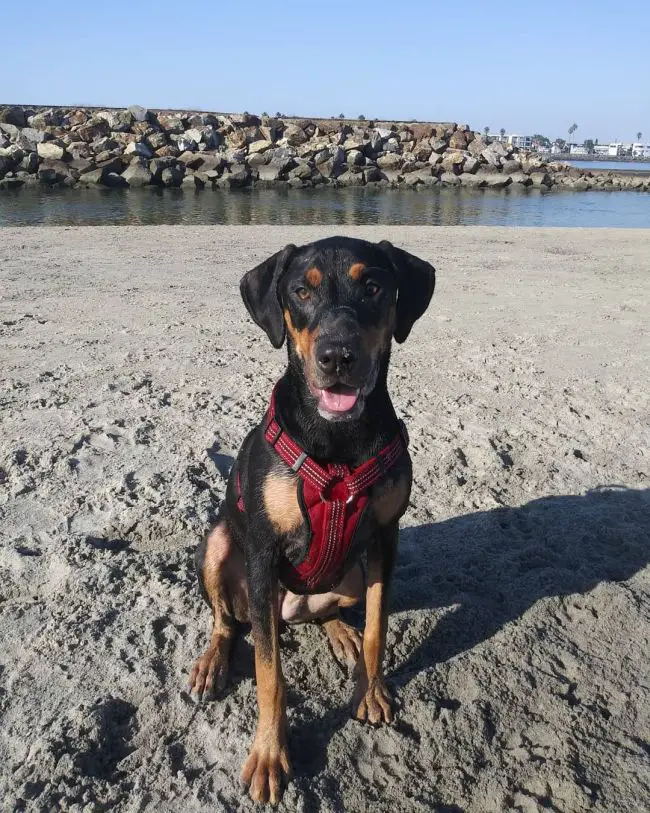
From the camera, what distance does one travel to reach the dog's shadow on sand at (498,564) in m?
3.33

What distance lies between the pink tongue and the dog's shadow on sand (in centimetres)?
134

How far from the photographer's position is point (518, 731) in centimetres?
280

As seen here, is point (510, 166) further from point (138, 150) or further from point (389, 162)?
point (138, 150)

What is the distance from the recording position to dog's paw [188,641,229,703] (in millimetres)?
2967

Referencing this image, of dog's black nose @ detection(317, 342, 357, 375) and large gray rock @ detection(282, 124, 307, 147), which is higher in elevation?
large gray rock @ detection(282, 124, 307, 147)

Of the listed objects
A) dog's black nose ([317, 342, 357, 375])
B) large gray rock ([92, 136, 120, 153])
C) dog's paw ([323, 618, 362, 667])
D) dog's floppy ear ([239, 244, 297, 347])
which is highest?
large gray rock ([92, 136, 120, 153])

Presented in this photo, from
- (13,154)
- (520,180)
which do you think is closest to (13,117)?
(13,154)

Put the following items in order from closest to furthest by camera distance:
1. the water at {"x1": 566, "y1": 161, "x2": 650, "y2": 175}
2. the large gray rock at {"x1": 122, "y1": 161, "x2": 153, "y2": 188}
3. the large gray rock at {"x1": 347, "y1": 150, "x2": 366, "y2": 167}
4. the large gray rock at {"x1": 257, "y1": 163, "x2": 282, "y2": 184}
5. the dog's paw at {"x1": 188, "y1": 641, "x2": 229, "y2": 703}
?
the dog's paw at {"x1": 188, "y1": 641, "x2": 229, "y2": 703}, the large gray rock at {"x1": 122, "y1": 161, "x2": 153, "y2": 188}, the large gray rock at {"x1": 257, "y1": 163, "x2": 282, "y2": 184}, the large gray rock at {"x1": 347, "y1": 150, "x2": 366, "y2": 167}, the water at {"x1": 566, "y1": 161, "x2": 650, "y2": 175}

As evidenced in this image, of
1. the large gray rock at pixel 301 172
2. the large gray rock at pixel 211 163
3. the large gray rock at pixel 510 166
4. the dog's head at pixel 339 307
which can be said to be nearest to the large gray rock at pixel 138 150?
the large gray rock at pixel 211 163

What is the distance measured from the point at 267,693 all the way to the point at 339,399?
4.13ft

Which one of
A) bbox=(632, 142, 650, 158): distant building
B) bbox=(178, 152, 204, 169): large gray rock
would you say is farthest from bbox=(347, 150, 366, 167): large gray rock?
bbox=(632, 142, 650, 158): distant building

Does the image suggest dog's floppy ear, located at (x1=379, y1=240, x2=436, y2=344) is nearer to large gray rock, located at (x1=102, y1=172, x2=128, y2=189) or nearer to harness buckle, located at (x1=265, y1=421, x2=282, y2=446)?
harness buckle, located at (x1=265, y1=421, x2=282, y2=446)

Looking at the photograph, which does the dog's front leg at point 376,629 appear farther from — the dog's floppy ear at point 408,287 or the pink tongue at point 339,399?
the dog's floppy ear at point 408,287

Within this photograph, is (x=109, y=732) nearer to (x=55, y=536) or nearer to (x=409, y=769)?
(x=409, y=769)
